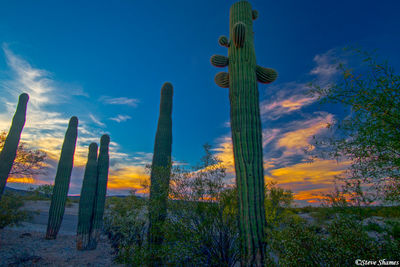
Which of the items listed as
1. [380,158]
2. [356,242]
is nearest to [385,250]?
[356,242]

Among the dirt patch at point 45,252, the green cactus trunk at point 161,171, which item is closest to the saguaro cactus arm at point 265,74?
the green cactus trunk at point 161,171

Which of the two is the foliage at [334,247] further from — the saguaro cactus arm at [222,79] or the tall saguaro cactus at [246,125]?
the saguaro cactus arm at [222,79]

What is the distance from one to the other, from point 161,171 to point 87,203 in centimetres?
657

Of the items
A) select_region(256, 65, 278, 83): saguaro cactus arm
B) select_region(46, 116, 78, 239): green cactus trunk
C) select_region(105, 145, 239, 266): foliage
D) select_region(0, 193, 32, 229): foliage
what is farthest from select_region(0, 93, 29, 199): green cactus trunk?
select_region(256, 65, 278, 83): saguaro cactus arm

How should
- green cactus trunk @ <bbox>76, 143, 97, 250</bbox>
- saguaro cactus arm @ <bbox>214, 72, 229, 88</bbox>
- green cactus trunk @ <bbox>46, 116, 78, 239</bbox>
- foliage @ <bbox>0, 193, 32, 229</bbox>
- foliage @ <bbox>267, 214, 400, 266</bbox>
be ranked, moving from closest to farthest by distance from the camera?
foliage @ <bbox>267, 214, 400, 266</bbox>, saguaro cactus arm @ <bbox>214, 72, 229, 88</bbox>, green cactus trunk @ <bbox>76, 143, 97, 250</bbox>, foliage @ <bbox>0, 193, 32, 229</bbox>, green cactus trunk @ <bbox>46, 116, 78, 239</bbox>

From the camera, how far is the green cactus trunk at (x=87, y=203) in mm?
10430

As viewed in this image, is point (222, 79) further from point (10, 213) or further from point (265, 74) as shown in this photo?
point (10, 213)

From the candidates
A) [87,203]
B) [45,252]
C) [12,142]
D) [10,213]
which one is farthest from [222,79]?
[10,213]

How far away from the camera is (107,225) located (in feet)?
34.0

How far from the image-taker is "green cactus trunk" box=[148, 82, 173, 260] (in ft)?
21.8

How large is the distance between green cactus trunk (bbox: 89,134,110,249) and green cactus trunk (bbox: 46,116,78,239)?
2.47 metres

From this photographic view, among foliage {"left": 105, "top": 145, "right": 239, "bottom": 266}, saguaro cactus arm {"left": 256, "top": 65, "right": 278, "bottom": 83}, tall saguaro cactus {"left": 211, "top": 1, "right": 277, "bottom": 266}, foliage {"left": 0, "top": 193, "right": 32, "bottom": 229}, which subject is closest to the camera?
tall saguaro cactus {"left": 211, "top": 1, "right": 277, "bottom": 266}

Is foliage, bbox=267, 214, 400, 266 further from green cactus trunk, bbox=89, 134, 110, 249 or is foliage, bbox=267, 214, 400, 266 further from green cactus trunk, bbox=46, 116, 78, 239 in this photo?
green cactus trunk, bbox=46, 116, 78, 239

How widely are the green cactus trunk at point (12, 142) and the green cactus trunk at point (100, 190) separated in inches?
182
